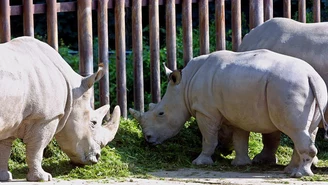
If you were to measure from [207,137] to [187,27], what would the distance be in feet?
6.70

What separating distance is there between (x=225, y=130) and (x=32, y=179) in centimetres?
281

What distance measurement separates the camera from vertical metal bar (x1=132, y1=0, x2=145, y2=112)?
13.2 metres

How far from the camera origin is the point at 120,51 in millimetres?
13078

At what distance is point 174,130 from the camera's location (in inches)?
495

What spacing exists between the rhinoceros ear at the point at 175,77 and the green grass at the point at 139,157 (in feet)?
2.49

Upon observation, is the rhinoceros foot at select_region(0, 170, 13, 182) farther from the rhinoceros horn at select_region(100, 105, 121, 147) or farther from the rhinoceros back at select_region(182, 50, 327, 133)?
the rhinoceros back at select_region(182, 50, 327, 133)

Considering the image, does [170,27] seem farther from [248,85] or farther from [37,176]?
[37,176]

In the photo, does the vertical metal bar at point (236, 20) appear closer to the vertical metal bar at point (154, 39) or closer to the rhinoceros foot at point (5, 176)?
the vertical metal bar at point (154, 39)

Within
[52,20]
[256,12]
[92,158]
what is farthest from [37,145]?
[256,12]

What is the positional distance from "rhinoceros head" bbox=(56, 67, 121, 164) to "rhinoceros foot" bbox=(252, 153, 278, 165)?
1.96 metres

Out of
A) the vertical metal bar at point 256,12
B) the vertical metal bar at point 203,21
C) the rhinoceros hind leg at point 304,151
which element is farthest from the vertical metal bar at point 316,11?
the rhinoceros hind leg at point 304,151

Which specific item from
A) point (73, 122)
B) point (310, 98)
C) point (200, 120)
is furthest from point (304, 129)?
point (73, 122)

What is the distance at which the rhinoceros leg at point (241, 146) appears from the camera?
12102 millimetres

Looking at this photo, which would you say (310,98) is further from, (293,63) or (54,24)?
(54,24)
